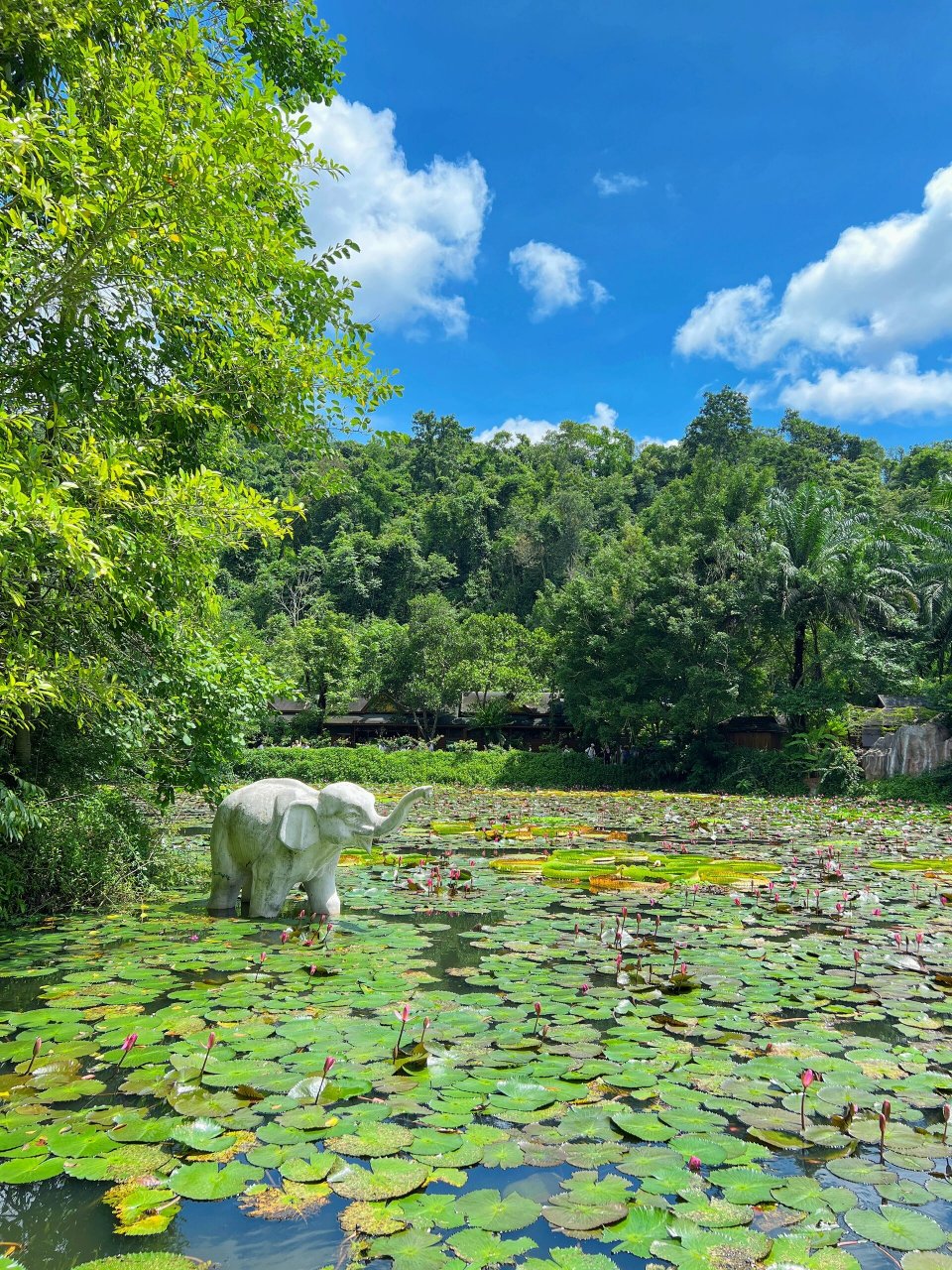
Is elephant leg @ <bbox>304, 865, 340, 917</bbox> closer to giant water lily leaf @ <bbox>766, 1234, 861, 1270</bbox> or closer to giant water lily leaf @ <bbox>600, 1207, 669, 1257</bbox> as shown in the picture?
giant water lily leaf @ <bbox>600, 1207, 669, 1257</bbox>

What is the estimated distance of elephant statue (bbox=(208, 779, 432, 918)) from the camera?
6398mm

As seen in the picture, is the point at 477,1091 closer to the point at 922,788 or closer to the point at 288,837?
the point at 288,837

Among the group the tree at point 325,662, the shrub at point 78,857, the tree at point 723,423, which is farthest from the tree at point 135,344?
the tree at point 723,423

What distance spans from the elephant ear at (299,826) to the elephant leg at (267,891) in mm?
356

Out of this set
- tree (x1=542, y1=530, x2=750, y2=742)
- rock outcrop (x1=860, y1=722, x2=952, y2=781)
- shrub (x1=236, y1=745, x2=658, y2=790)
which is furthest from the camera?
shrub (x1=236, y1=745, x2=658, y2=790)

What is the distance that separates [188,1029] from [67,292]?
4030 millimetres

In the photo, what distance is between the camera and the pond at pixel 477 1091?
257 centimetres

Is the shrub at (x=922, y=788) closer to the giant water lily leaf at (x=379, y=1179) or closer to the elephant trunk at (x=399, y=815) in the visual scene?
the elephant trunk at (x=399, y=815)

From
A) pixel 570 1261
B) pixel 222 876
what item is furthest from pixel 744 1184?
pixel 222 876

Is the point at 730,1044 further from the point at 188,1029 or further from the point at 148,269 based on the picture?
the point at 148,269

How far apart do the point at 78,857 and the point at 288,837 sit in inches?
82.2

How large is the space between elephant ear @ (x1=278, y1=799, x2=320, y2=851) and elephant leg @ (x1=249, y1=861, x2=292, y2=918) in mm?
356

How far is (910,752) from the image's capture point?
21062 mm

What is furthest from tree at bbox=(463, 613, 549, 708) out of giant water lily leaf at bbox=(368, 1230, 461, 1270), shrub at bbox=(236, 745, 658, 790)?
giant water lily leaf at bbox=(368, 1230, 461, 1270)
